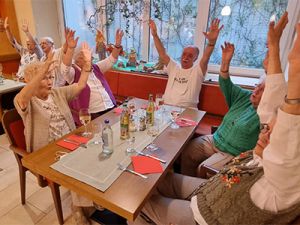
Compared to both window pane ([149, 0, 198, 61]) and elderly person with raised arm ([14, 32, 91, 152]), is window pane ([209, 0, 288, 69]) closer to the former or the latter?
window pane ([149, 0, 198, 61])

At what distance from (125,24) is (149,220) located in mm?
2795

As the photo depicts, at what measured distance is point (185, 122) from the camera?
1735mm

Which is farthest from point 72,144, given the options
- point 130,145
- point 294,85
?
point 294,85

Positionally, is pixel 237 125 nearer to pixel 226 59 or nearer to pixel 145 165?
pixel 226 59

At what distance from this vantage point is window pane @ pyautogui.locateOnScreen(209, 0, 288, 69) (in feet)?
7.72

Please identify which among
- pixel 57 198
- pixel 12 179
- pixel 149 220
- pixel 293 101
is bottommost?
pixel 12 179

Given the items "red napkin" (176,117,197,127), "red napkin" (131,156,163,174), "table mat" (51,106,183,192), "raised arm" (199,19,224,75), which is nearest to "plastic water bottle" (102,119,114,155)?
"table mat" (51,106,183,192)

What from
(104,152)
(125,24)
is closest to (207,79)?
(125,24)

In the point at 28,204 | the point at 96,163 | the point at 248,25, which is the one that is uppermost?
the point at 248,25

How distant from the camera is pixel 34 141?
146 cm

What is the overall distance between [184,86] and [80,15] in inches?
95.7

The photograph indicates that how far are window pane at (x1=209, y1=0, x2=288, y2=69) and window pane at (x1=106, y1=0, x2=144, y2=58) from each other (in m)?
1.06

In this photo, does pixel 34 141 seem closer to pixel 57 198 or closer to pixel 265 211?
pixel 57 198

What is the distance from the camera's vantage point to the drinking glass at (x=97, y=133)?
1.38 m
